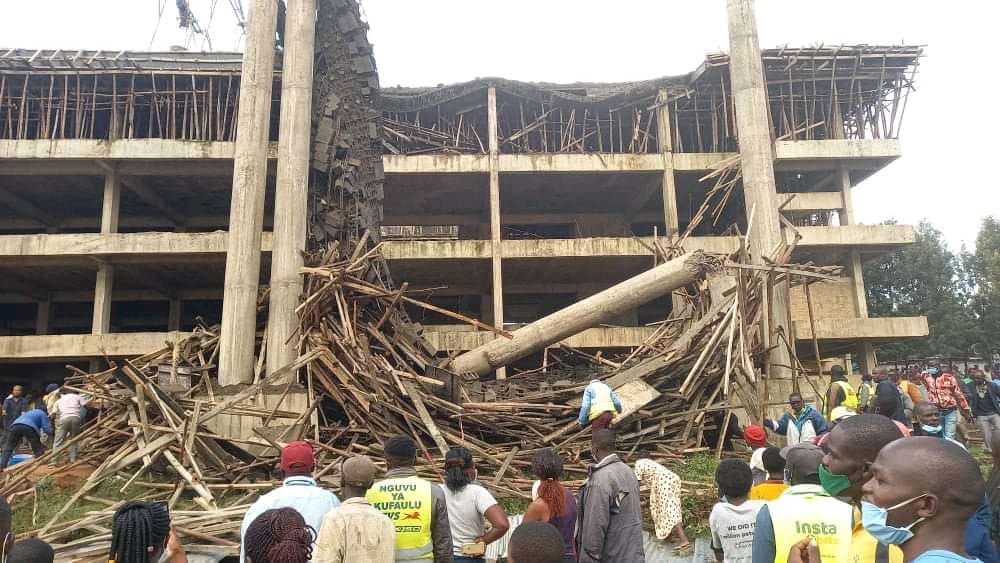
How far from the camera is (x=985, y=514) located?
3.46 meters

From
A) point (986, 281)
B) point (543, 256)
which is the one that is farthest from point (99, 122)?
point (986, 281)

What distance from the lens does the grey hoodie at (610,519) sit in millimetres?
4004

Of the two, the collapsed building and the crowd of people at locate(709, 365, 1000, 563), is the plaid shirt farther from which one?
the crowd of people at locate(709, 365, 1000, 563)

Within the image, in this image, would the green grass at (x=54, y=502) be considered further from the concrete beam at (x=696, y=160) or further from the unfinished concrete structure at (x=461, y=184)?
Result: the concrete beam at (x=696, y=160)

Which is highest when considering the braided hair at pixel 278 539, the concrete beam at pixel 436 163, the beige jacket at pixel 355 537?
the concrete beam at pixel 436 163

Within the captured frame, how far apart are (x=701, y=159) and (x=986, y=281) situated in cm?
2093

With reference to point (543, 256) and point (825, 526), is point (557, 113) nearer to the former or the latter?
point (543, 256)

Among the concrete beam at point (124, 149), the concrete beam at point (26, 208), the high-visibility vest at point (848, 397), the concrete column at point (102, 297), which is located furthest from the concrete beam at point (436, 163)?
the high-visibility vest at point (848, 397)

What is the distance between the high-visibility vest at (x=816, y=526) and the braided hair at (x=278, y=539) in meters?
2.03

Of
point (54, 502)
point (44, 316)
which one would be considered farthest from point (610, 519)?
point (44, 316)

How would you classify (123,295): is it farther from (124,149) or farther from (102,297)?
(124,149)

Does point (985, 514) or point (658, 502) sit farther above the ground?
point (985, 514)

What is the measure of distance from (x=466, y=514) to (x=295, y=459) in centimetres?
123

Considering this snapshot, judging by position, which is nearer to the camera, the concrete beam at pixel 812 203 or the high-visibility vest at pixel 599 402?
the high-visibility vest at pixel 599 402
